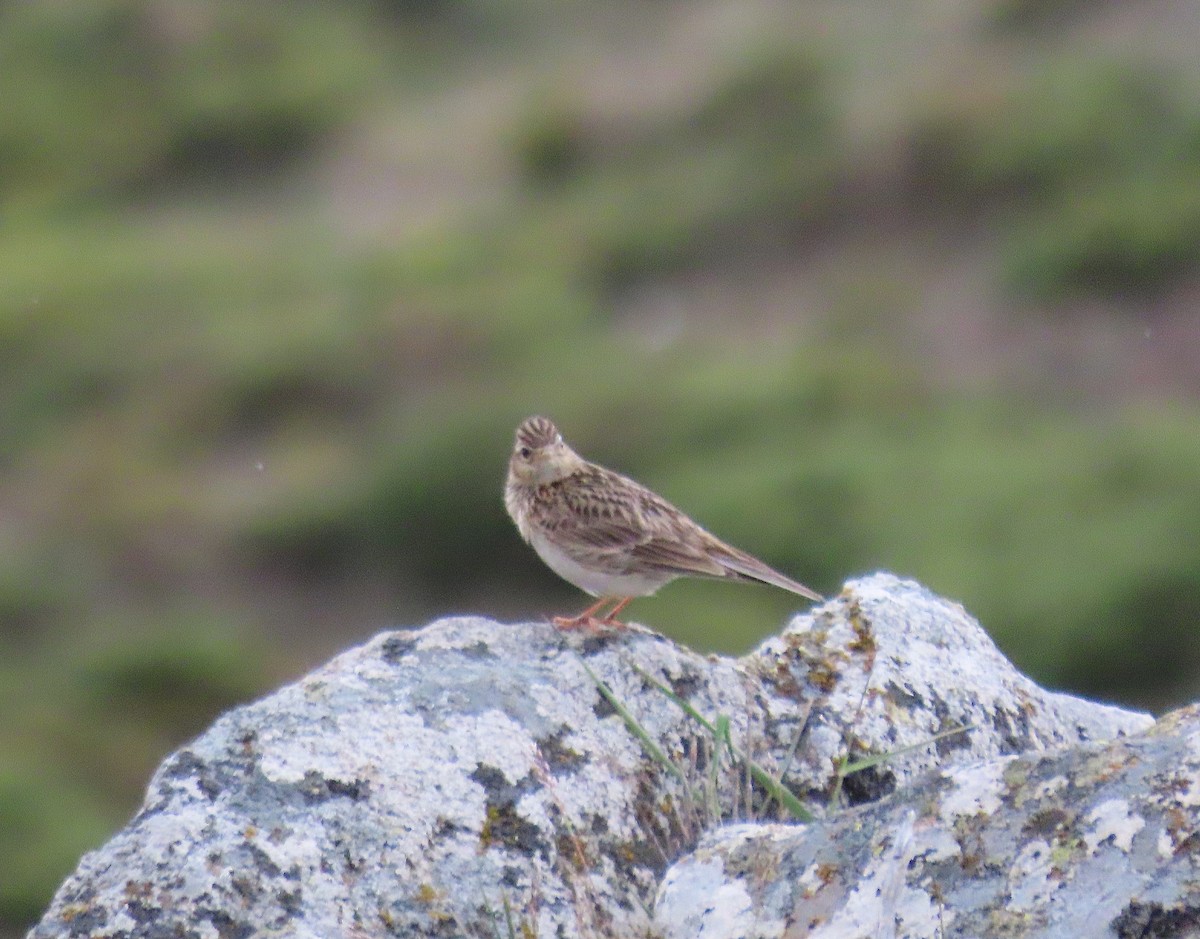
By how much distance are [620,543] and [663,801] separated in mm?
2017

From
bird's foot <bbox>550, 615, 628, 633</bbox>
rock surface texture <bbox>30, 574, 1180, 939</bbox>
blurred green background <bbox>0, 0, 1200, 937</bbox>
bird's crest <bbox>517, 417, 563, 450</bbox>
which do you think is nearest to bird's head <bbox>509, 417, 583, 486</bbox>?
bird's crest <bbox>517, 417, 563, 450</bbox>

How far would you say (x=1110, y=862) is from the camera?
166 inches

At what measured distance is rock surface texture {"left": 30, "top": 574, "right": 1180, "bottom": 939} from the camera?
4352 millimetres

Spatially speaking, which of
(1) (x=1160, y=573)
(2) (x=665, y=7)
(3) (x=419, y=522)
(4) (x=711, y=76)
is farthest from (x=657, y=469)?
(2) (x=665, y=7)

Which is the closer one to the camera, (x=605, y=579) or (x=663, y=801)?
(x=663, y=801)

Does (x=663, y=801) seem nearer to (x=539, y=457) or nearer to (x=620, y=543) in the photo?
(x=620, y=543)

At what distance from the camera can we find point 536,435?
8102mm

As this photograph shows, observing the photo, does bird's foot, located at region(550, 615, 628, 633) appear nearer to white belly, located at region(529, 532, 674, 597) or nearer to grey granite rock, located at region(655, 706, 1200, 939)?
white belly, located at region(529, 532, 674, 597)

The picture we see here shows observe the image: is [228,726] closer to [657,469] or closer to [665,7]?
[657,469]

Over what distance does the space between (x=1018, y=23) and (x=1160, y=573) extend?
13.7m

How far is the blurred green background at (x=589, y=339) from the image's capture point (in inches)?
776

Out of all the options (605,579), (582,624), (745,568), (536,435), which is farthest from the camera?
(536,435)

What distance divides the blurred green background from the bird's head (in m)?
9.15

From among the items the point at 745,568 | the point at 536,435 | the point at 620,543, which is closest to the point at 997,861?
the point at 745,568
